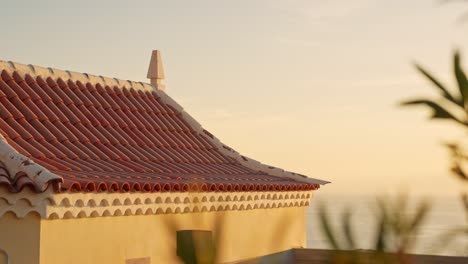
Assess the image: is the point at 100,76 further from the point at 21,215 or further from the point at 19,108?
the point at 21,215

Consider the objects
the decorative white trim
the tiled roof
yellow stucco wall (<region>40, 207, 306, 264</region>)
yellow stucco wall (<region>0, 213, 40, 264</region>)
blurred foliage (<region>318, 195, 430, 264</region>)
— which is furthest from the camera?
the tiled roof

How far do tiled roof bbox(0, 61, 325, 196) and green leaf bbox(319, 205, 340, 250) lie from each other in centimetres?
707

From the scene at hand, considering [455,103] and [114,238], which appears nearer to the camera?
[455,103]

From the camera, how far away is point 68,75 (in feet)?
44.4

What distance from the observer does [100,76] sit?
1443cm

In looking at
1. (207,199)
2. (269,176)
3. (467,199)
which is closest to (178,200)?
(207,199)

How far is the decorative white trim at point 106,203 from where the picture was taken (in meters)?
8.27

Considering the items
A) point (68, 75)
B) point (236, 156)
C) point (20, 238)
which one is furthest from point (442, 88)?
point (236, 156)

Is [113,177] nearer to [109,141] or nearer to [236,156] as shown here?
[109,141]

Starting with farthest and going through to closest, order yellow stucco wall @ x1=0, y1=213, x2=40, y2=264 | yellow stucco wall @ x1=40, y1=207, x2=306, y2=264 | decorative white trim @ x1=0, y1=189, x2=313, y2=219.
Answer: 1. yellow stucco wall @ x1=40, y1=207, x2=306, y2=264
2. yellow stucco wall @ x1=0, y1=213, x2=40, y2=264
3. decorative white trim @ x1=0, y1=189, x2=313, y2=219

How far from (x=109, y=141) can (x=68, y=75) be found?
5.94 ft

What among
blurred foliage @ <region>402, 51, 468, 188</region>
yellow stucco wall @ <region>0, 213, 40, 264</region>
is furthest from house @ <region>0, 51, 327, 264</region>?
blurred foliage @ <region>402, 51, 468, 188</region>

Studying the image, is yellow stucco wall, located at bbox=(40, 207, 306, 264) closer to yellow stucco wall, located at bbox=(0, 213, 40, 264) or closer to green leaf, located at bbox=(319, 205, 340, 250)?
yellow stucco wall, located at bbox=(0, 213, 40, 264)

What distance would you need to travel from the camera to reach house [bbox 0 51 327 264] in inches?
339
